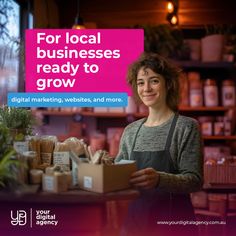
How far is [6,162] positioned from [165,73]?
579 millimetres

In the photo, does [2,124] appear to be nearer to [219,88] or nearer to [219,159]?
[219,159]

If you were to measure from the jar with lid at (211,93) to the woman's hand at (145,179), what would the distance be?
90 cm

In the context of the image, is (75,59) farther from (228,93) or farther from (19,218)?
(228,93)

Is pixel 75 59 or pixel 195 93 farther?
pixel 195 93

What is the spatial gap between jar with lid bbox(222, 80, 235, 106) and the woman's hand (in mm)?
859

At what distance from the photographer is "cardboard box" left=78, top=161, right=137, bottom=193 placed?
1137mm

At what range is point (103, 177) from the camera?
1.13m

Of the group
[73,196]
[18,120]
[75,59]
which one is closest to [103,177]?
[73,196]

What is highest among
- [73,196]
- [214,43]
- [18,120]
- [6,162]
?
[214,43]

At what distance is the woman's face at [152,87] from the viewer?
Result: 4.37ft

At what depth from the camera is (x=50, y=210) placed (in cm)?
134

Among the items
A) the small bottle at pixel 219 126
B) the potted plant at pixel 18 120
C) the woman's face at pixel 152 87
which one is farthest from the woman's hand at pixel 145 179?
the small bottle at pixel 219 126

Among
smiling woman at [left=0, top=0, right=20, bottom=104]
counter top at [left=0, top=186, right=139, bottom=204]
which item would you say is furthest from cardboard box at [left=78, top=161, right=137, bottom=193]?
smiling woman at [left=0, top=0, right=20, bottom=104]

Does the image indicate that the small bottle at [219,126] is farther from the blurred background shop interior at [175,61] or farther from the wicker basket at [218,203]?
the wicker basket at [218,203]
